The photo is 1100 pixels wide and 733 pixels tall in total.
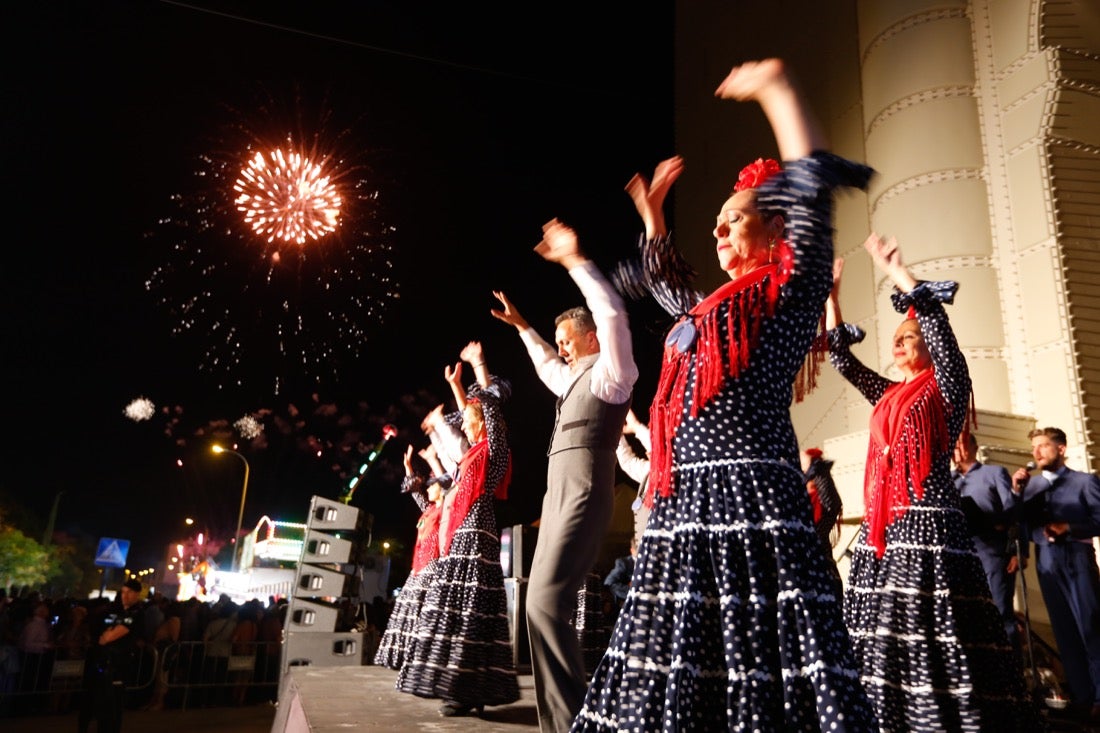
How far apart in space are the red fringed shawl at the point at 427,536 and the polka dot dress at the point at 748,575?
18.2 ft

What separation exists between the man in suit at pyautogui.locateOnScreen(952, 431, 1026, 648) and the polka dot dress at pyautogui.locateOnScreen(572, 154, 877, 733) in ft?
12.5

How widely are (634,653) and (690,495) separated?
0.46 m

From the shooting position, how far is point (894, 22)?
46.0ft

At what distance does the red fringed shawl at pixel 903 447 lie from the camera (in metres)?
3.79

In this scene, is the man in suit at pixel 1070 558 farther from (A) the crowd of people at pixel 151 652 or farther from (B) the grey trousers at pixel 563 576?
(A) the crowd of people at pixel 151 652

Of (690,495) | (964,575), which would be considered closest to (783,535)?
(690,495)

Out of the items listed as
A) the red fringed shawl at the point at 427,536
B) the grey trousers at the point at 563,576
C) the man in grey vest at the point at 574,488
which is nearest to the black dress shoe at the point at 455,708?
the man in grey vest at the point at 574,488

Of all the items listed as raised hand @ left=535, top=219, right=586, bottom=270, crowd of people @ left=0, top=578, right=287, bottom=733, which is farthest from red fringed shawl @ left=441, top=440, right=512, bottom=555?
crowd of people @ left=0, top=578, right=287, bottom=733

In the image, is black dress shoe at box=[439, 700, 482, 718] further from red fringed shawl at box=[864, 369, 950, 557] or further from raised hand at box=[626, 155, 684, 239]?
raised hand at box=[626, 155, 684, 239]

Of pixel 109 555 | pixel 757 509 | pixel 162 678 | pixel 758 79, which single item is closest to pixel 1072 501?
pixel 757 509

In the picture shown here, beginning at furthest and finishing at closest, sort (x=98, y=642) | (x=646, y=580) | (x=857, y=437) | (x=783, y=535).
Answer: (x=857, y=437)
(x=98, y=642)
(x=646, y=580)
(x=783, y=535)

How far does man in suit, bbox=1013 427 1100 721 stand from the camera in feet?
18.6

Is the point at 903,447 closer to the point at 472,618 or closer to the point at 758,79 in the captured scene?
the point at 758,79

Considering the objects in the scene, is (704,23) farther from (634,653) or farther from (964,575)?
(634,653)
